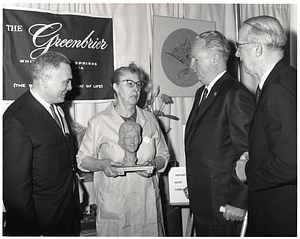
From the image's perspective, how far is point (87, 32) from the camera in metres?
2.99

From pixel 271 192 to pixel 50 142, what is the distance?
122 cm

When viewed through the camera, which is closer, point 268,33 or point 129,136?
point 268,33

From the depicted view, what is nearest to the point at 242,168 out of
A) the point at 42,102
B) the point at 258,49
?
the point at 258,49

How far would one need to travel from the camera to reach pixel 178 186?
253 centimetres

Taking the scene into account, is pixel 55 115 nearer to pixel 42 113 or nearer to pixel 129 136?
pixel 42 113

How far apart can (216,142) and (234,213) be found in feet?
1.33

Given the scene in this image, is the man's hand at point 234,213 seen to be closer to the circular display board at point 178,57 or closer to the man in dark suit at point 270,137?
the man in dark suit at point 270,137

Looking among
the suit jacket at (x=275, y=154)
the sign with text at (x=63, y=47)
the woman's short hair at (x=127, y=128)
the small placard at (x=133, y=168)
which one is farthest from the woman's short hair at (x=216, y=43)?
the sign with text at (x=63, y=47)

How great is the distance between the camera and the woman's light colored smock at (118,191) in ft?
7.28

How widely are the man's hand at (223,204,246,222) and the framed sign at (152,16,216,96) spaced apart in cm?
183

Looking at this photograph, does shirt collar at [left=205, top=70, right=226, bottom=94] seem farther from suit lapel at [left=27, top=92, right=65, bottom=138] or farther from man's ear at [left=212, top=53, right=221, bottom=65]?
suit lapel at [left=27, top=92, right=65, bottom=138]

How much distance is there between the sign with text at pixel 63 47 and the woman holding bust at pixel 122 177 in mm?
760

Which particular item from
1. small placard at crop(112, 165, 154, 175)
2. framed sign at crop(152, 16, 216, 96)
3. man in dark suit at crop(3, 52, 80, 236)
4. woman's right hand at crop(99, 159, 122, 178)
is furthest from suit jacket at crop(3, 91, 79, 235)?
framed sign at crop(152, 16, 216, 96)

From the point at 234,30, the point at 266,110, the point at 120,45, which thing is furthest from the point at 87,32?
the point at 266,110
